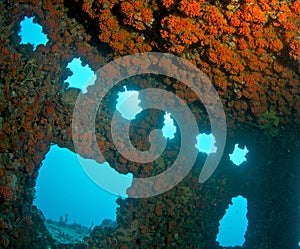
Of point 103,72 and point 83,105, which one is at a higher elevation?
point 103,72

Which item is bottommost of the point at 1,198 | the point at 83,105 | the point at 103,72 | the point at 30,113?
the point at 1,198

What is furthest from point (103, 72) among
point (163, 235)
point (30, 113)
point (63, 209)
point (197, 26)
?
point (63, 209)

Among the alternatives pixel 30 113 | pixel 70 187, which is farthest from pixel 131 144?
pixel 70 187

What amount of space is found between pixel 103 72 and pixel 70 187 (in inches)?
3806

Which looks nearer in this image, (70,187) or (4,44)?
(4,44)

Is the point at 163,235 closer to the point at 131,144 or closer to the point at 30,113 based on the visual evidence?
the point at 131,144

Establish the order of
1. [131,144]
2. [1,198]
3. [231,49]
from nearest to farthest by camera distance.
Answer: [231,49], [1,198], [131,144]

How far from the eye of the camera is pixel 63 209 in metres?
87.6

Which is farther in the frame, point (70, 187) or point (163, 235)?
point (70, 187)

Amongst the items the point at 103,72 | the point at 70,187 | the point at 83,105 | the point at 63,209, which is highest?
the point at 70,187

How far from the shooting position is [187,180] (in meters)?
5.91

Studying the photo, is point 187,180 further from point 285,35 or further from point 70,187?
point 70,187

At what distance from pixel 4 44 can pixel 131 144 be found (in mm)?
2699

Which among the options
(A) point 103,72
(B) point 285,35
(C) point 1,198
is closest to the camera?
(B) point 285,35
